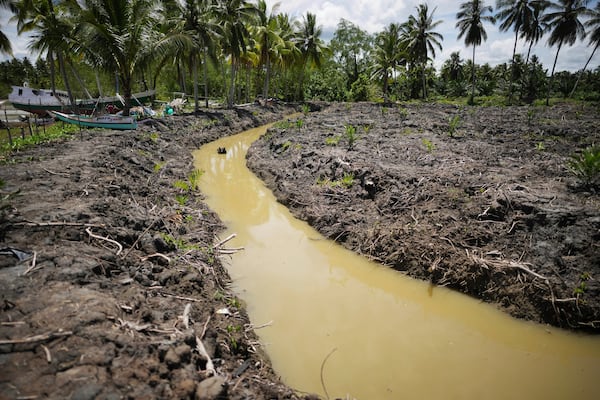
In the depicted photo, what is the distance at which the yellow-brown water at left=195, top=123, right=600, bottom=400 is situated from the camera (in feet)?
13.8

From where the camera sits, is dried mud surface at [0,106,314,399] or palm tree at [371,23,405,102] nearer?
dried mud surface at [0,106,314,399]

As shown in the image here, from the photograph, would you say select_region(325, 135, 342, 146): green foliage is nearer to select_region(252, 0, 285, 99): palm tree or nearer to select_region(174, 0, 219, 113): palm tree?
Result: select_region(174, 0, 219, 113): palm tree

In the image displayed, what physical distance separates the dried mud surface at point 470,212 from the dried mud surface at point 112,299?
133 inches


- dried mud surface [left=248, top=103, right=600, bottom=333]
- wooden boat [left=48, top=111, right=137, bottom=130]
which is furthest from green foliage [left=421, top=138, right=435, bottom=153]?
wooden boat [left=48, top=111, right=137, bottom=130]

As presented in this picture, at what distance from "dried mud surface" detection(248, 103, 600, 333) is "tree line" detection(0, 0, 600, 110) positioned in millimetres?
10044

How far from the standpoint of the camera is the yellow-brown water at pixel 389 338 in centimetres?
421

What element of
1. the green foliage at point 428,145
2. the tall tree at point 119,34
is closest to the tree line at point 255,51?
the tall tree at point 119,34

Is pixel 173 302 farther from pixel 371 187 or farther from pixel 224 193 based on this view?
pixel 224 193

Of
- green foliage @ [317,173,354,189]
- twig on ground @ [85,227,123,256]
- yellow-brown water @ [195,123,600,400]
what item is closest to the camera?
yellow-brown water @ [195,123,600,400]

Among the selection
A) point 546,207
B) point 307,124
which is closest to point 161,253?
point 546,207

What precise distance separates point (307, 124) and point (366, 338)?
16403mm

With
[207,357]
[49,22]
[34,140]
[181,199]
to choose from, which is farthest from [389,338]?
[49,22]

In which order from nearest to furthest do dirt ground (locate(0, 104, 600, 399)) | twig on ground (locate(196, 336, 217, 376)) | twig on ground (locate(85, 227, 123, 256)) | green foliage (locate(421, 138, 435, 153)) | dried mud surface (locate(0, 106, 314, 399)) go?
1. dried mud surface (locate(0, 106, 314, 399))
2. dirt ground (locate(0, 104, 600, 399))
3. twig on ground (locate(196, 336, 217, 376))
4. twig on ground (locate(85, 227, 123, 256))
5. green foliage (locate(421, 138, 435, 153))

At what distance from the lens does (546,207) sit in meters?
6.34
